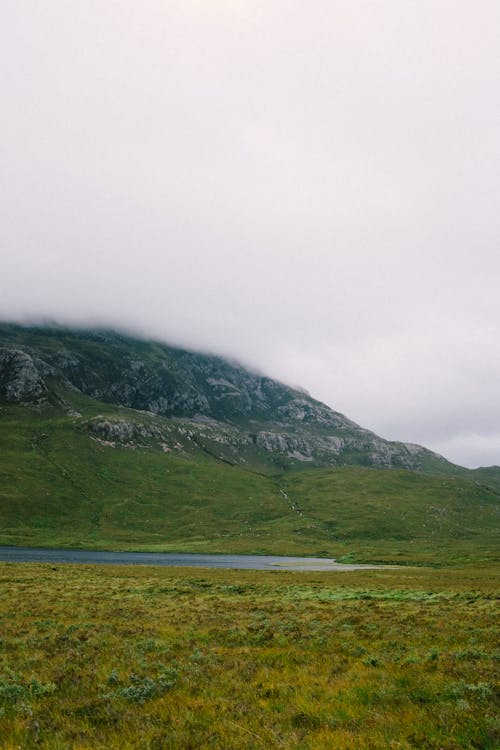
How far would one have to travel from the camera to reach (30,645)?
2155cm

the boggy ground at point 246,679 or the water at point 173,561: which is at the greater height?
the boggy ground at point 246,679

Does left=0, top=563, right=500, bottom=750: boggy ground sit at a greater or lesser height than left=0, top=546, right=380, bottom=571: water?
greater

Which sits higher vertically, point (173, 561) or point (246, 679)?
point (246, 679)

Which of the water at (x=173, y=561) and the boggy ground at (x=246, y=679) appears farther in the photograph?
the water at (x=173, y=561)

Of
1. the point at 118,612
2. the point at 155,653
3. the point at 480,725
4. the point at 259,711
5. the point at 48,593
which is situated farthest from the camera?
the point at 48,593

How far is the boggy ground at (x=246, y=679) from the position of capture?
10711 mm

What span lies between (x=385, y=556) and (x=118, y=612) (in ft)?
454

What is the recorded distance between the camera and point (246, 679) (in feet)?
51.5

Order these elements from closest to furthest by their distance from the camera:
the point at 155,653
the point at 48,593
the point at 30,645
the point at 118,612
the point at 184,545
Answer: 1. the point at 155,653
2. the point at 30,645
3. the point at 118,612
4. the point at 48,593
5. the point at 184,545

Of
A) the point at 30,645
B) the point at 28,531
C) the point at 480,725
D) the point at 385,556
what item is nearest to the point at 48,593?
the point at 30,645

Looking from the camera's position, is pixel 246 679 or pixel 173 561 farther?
pixel 173 561

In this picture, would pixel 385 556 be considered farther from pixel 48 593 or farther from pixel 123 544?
pixel 48 593

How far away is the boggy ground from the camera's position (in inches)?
422

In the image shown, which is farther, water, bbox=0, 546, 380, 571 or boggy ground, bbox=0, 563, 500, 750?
water, bbox=0, 546, 380, 571
